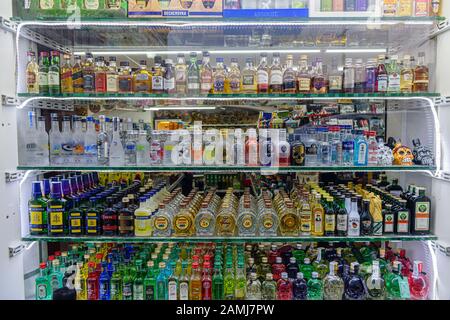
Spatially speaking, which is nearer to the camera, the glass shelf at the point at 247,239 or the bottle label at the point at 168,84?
the glass shelf at the point at 247,239

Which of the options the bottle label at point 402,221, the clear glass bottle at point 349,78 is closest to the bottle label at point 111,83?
the clear glass bottle at point 349,78

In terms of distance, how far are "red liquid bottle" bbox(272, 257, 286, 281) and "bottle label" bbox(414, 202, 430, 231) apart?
32.6 inches

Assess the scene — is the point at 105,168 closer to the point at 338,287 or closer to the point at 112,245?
the point at 112,245

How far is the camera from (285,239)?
2109 millimetres

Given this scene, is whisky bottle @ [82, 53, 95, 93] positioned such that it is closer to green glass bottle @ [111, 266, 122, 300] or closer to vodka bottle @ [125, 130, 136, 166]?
vodka bottle @ [125, 130, 136, 166]

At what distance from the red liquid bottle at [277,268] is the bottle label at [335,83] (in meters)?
1.10

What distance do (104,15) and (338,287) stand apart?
214cm

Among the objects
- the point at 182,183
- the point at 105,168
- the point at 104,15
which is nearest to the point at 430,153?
the point at 182,183

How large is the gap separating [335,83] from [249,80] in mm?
522

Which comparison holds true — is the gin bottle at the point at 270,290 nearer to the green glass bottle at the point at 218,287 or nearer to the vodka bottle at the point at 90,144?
the green glass bottle at the point at 218,287

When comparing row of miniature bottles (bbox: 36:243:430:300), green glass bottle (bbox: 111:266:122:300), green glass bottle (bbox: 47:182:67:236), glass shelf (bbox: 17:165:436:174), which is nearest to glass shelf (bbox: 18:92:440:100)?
glass shelf (bbox: 17:165:436:174)

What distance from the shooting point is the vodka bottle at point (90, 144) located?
7.42ft

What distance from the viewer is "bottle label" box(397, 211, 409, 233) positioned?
2148 millimetres

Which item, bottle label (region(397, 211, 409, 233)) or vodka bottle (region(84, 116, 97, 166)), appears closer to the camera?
bottle label (region(397, 211, 409, 233))
